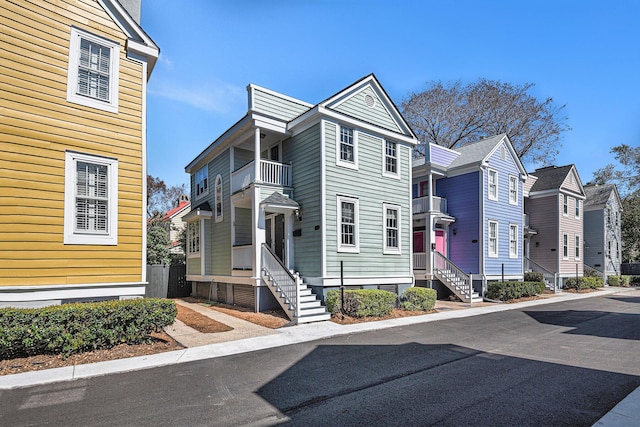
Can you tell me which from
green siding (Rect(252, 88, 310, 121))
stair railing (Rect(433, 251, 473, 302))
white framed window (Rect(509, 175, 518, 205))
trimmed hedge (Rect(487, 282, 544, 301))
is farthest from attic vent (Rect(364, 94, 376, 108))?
white framed window (Rect(509, 175, 518, 205))

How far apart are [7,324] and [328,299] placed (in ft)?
27.4

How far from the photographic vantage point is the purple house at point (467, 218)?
19.2 meters

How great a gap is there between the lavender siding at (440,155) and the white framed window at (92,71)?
15389 mm

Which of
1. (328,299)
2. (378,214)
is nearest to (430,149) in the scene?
(378,214)

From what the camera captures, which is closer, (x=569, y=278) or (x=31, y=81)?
(x=31, y=81)

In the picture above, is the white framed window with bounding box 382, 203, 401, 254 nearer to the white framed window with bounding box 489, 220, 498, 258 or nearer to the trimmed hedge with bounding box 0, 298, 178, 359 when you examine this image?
the white framed window with bounding box 489, 220, 498, 258

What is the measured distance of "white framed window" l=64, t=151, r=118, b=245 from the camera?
8734 mm

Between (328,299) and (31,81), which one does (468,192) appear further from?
(31,81)

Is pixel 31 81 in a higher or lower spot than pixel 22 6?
lower

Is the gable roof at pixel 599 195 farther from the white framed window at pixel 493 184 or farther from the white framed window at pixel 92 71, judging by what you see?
the white framed window at pixel 92 71

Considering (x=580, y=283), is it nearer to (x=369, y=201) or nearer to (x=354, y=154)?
(x=369, y=201)

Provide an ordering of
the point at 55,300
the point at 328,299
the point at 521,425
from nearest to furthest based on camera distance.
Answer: the point at 521,425, the point at 55,300, the point at 328,299

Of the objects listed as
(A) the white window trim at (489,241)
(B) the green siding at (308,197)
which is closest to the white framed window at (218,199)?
(B) the green siding at (308,197)

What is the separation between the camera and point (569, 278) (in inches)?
1013
